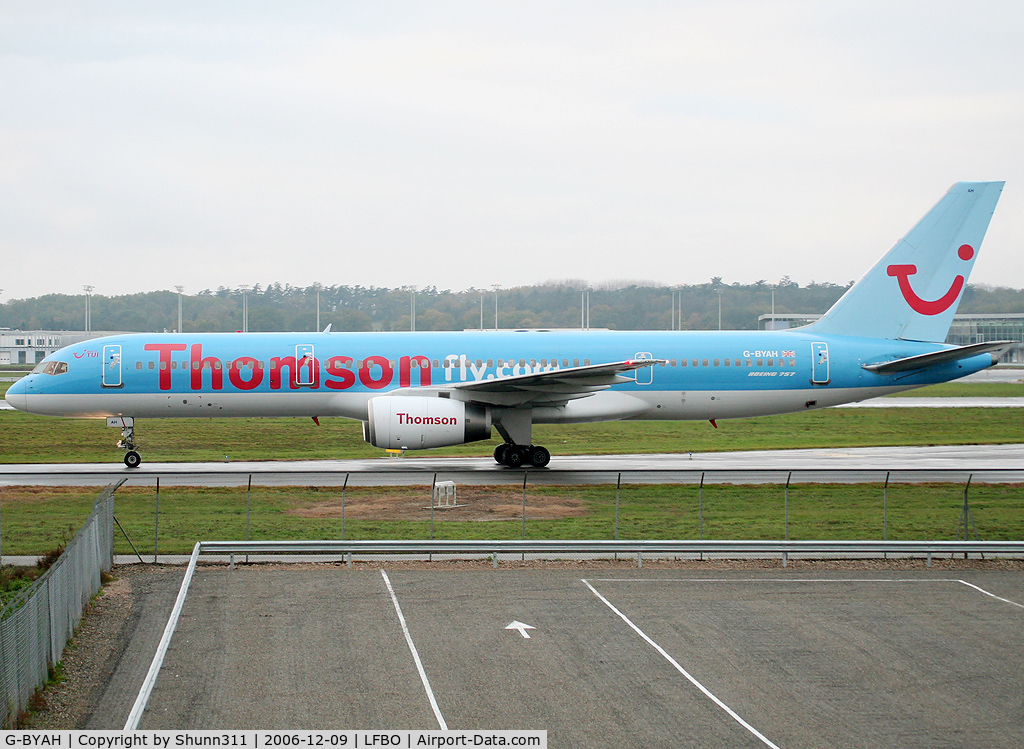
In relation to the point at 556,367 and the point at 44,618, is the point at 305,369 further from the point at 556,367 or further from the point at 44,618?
the point at 44,618

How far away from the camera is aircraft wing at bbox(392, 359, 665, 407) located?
29391 mm

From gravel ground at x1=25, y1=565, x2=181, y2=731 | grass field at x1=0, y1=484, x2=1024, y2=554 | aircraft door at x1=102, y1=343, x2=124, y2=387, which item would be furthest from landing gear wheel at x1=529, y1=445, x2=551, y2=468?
gravel ground at x1=25, y1=565, x2=181, y2=731

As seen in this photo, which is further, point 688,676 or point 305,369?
point 305,369

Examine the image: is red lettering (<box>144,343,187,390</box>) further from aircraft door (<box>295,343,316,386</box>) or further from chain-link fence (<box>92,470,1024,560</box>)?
chain-link fence (<box>92,470,1024,560</box>)

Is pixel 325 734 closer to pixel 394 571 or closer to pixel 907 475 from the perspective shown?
pixel 394 571

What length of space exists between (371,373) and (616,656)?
19544 mm

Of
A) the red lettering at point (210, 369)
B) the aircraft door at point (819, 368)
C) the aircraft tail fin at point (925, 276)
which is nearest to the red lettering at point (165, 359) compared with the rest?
the red lettering at point (210, 369)

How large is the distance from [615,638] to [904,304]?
2391 centimetres

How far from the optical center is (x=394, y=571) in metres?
19.4

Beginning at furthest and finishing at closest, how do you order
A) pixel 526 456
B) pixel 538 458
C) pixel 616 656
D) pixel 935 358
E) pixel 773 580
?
pixel 526 456 → pixel 538 458 → pixel 935 358 → pixel 773 580 → pixel 616 656

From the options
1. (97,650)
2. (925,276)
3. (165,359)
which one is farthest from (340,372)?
(925,276)

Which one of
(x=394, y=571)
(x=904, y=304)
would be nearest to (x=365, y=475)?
(x=394, y=571)

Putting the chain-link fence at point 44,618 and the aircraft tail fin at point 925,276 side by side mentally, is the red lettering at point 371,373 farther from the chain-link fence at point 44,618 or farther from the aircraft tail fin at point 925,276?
the aircraft tail fin at point 925,276

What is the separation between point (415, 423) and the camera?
2927 centimetres
